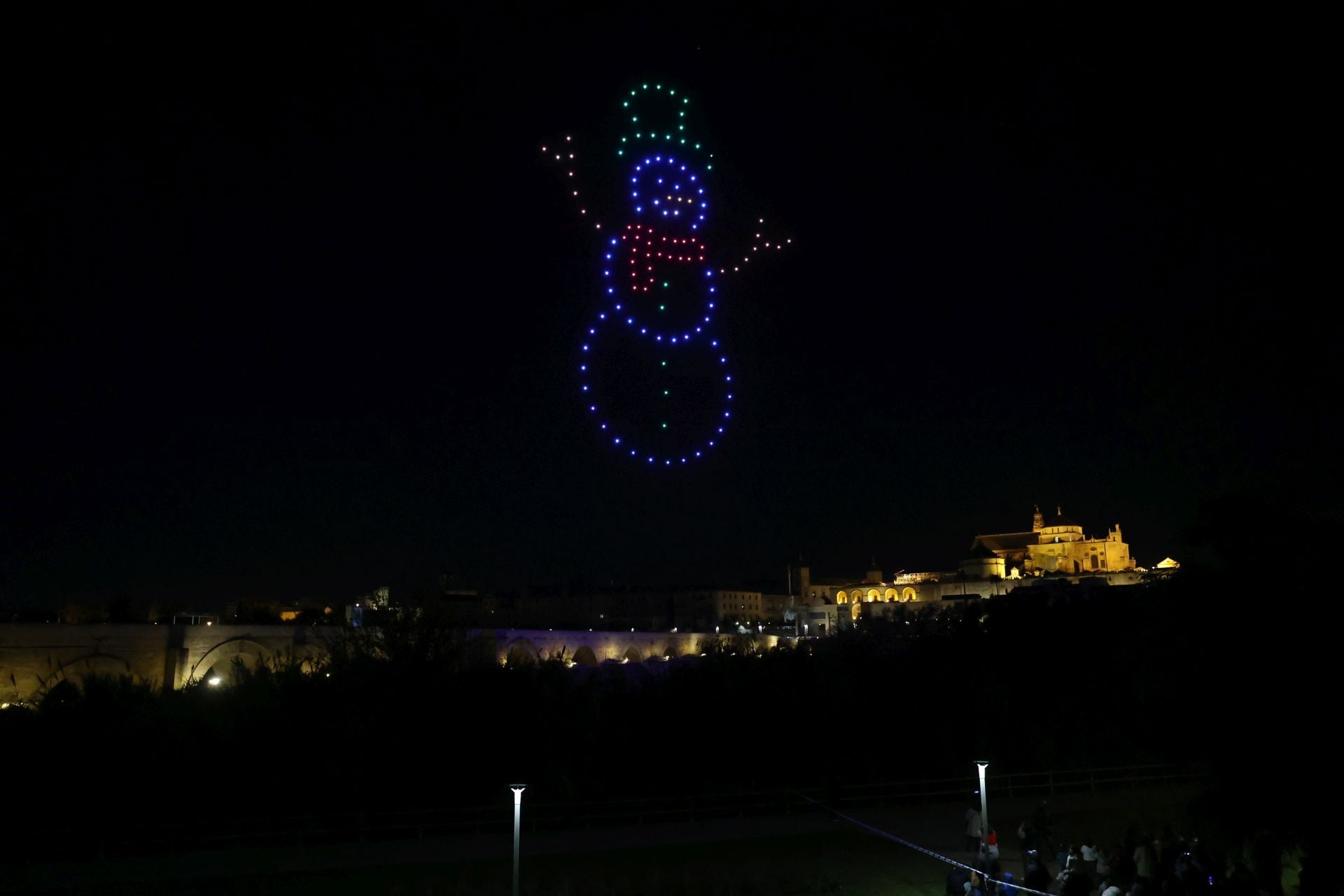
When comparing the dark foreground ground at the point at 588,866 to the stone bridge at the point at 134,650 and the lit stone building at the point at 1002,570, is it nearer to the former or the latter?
the stone bridge at the point at 134,650

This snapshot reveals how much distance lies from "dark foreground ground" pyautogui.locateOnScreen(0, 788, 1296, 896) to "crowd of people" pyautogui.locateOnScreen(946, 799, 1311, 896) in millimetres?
1277

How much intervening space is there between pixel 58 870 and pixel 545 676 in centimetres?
1164

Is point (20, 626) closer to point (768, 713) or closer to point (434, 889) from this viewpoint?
point (768, 713)

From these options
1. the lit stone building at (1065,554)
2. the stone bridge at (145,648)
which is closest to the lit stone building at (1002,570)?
the lit stone building at (1065,554)

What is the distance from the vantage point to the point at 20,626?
195 ft

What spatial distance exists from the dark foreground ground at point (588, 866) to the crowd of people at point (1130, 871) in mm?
1277

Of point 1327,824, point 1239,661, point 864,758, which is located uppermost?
point 1239,661

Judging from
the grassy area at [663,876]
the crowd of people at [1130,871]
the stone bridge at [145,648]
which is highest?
the stone bridge at [145,648]

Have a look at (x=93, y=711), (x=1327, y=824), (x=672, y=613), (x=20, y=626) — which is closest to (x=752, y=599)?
(x=672, y=613)

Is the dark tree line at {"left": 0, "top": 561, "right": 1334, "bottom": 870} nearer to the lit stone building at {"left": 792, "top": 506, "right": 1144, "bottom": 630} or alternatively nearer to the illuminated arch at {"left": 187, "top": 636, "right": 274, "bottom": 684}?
the illuminated arch at {"left": 187, "top": 636, "right": 274, "bottom": 684}

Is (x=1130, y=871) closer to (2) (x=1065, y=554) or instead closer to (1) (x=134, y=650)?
(1) (x=134, y=650)

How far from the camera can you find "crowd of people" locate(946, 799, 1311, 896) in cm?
1059

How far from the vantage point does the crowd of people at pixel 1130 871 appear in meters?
10.6

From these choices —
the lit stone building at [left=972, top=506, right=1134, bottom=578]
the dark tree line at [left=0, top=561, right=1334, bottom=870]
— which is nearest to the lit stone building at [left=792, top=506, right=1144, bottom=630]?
the lit stone building at [left=972, top=506, right=1134, bottom=578]
